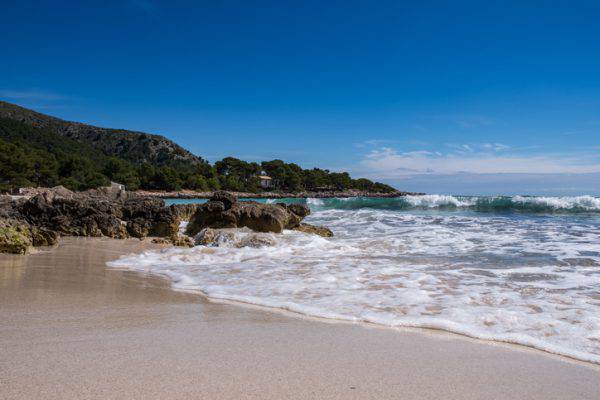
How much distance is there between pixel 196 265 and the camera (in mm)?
6879

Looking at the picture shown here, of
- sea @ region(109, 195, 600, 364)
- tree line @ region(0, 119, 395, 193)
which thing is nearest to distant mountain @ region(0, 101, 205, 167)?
tree line @ region(0, 119, 395, 193)

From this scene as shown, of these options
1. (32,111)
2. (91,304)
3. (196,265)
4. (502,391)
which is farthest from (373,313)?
(32,111)

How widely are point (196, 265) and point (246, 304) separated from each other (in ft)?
9.04

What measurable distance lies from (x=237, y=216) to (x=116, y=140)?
5693 inches

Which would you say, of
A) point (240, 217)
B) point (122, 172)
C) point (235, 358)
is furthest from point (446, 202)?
point (122, 172)

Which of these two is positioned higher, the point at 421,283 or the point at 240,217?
the point at 240,217

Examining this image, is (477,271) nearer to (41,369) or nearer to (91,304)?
(91,304)

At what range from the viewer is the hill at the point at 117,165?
1992 inches

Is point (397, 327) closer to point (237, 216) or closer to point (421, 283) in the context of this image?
point (421, 283)

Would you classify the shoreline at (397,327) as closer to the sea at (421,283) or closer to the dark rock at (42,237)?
the sea at (421,283)

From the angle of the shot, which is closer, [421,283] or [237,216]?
[421,283]

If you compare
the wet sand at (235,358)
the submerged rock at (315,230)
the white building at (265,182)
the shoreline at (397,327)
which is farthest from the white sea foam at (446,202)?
the white building at (265,182)

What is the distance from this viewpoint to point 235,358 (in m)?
2.70

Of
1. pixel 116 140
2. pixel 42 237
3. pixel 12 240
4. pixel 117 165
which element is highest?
pixel 116 140
